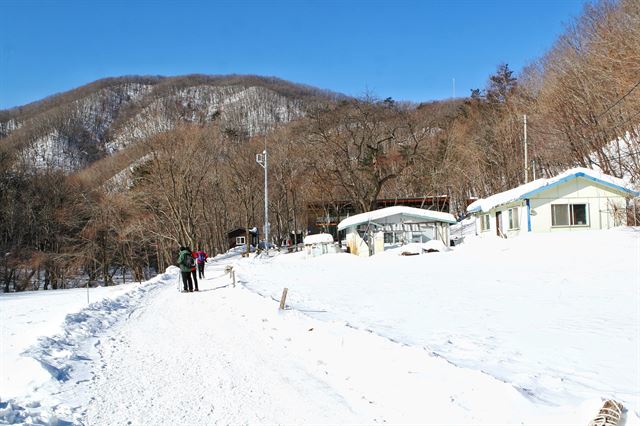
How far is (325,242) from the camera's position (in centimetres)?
3984

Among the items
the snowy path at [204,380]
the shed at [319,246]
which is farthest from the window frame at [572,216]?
the snowy path at [204,380]

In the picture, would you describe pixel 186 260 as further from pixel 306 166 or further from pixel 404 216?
pixel 306 166

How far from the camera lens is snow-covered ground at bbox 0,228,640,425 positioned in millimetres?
5465

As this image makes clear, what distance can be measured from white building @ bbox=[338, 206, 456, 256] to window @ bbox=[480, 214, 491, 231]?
319cm


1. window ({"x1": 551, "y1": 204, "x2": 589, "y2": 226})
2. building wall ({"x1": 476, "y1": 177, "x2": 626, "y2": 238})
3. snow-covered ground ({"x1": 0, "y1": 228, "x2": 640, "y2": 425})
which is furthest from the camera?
window ({"x1": 551, "y1": 204, "x2": 589, "y2": 226})

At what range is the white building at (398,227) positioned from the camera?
119 ft

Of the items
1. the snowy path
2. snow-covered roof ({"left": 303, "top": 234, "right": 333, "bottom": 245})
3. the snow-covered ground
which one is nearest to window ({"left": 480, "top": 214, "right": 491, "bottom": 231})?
snow-covered roof ({"left": 303, "top": 234, "right": 333, "bottom": 245})

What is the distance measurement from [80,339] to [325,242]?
100ft

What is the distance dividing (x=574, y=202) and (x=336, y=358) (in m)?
27.1

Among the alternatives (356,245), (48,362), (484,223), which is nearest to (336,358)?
(48,362)

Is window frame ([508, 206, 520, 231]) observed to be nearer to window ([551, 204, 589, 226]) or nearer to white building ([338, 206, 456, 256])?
window ([551, 204, 589, 226])

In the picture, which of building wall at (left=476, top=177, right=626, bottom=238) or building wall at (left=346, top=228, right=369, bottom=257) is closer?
building wall at (left=476, top=177, right=626, bottom=238)

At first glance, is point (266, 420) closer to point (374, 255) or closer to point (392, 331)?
point (392, 331)

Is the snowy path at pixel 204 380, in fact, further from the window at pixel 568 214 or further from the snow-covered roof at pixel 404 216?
the snow-covered roof at pixel 404 216
